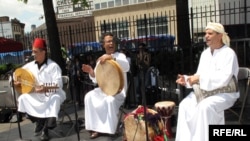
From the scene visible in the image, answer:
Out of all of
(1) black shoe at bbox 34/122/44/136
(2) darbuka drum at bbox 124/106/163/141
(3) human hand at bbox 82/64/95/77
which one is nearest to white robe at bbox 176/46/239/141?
(2) darbuka drum at bbox 124/106/163/141

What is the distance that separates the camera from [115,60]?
18.2 ft

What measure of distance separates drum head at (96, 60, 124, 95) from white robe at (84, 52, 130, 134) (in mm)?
120

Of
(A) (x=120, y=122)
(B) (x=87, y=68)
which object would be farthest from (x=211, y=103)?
(B) (x=87, y=68)

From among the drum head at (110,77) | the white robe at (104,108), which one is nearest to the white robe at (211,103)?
the drum head at (110,77)

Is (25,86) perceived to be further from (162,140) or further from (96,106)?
(162,140)

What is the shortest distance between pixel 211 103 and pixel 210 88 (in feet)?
0.63

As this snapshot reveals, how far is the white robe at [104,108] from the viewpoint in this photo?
5.51 meters

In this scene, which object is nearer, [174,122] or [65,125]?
[174,122]

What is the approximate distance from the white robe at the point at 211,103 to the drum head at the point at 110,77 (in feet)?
4.16

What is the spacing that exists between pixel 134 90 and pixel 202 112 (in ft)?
12.5

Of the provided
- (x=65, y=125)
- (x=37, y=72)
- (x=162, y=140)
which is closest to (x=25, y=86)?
(x=37, y=72)

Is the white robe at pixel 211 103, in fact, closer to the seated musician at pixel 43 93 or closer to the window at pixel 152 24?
the seated musician at pixel 43 93

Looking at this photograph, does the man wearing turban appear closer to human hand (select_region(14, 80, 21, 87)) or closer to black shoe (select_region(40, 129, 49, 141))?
black shoe (select_region(40, 129, 49, 141))

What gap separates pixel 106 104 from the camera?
5.54 m
